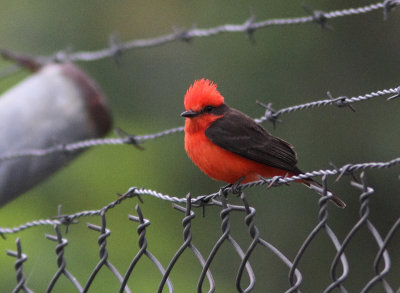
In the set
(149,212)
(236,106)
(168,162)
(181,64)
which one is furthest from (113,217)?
(181,64)

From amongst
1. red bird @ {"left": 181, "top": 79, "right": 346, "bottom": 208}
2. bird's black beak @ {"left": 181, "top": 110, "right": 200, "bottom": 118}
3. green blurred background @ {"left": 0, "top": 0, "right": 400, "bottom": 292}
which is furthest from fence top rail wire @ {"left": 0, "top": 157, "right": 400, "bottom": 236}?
green blurred background @ {"left": 0, "top": 0, "right": 400, "bottom": 292}

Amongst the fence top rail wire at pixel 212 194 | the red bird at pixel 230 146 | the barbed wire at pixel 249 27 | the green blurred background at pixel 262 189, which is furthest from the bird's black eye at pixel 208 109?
the green blurred background at pixel 262 189

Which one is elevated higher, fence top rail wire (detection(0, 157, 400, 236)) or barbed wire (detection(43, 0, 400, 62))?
barbed wire (detection(43, 0, 400, 62))

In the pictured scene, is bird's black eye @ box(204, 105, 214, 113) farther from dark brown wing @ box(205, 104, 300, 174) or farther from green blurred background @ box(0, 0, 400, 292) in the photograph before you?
green blurred background @ box(0, 0, 400, 292)

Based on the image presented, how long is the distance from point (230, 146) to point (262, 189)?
3.70 metres

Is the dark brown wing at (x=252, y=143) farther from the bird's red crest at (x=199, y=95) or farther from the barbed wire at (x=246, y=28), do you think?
the barbed wire at (x=246, y=28)

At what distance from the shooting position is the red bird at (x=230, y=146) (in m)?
4.23

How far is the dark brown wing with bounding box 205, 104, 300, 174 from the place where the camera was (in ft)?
13.8

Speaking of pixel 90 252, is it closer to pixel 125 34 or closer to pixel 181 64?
pixel 181 64

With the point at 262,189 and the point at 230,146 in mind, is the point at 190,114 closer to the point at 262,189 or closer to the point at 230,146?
the point at 230,146

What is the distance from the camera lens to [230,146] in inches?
168

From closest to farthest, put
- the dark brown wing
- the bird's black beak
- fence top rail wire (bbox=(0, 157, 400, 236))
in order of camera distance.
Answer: fence top rail wire (bbox=(0, 157, 400, 236)) < the dark brown wing < the bird's black beak

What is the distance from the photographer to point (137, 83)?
9.96 m

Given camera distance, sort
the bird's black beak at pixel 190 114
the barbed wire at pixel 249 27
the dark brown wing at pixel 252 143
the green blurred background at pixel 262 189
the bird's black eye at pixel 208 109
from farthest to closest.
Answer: the green blurred background at pixel 262 189 → the bird's black eye at pixel 208 109 → the bird's black beak at pixel 190 114 → the dark brown wing at pixel 252 143 → the barbed wire at pixel 249 27
